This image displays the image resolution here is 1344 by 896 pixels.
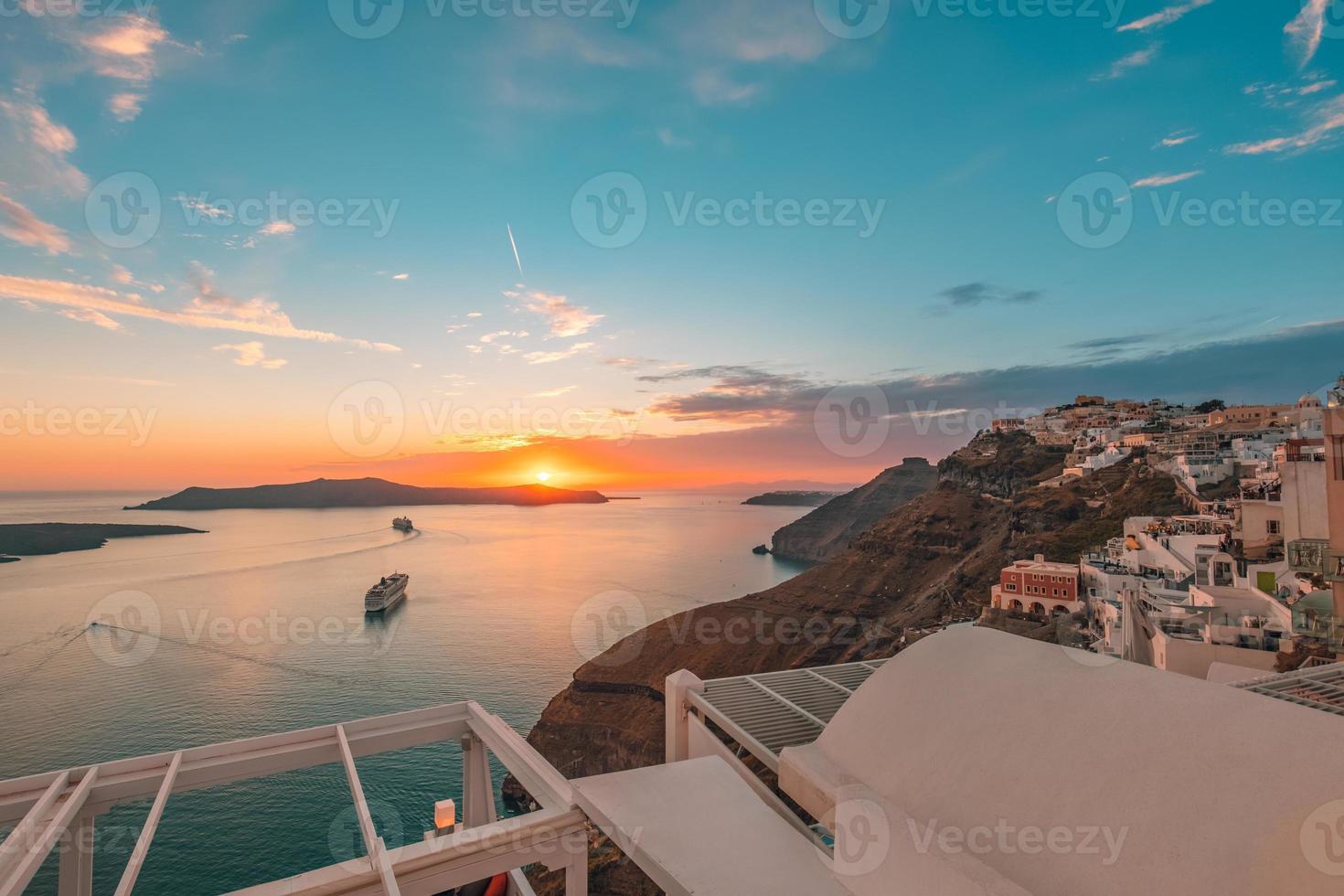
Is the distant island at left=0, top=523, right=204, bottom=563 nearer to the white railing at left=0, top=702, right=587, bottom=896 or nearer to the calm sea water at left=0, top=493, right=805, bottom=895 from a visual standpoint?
the calm sea water at left=0, top=493, right=805, bottom=895

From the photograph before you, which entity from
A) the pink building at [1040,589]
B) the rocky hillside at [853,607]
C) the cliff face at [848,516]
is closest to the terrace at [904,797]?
the rocky hillside at [853,607]

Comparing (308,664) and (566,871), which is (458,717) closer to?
(566,871)

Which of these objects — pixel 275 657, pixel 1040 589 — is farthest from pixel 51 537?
pixel 1040 589

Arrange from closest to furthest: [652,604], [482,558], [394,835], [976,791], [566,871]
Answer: [976,791], [566,871], [394,835], [652,604], [482,558]

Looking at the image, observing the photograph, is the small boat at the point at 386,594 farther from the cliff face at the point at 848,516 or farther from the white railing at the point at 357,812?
the cliff face at the point at 848,516

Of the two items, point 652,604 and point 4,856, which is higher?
point 4,856

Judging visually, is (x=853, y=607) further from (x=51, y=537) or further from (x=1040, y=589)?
(x=51, y=537)

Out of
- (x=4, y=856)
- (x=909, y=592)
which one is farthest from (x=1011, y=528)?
(x=4, y=856)
